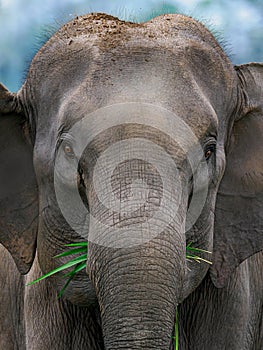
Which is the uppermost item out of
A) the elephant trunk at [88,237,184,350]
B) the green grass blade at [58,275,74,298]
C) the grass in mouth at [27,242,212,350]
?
the grass in mouth at [27,242,212,350]

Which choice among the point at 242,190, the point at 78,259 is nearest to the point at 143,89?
the point at 78,259

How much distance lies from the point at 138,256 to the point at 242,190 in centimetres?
146

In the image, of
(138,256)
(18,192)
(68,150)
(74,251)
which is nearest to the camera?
(138,256)

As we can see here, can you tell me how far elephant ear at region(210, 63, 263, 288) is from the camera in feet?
18.4

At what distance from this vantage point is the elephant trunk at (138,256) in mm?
4344

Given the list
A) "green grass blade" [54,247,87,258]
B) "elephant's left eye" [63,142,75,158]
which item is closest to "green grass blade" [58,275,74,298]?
"green grass blade" [54,247,87,258]

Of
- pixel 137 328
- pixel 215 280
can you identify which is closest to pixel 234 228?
pixel 215 280

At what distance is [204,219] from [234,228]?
1.71 ft

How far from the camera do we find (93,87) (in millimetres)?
4914

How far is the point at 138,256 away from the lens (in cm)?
432

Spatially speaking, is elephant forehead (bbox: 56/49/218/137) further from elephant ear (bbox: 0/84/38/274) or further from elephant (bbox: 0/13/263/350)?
elephant ear (bbox: 0/84/38/274)

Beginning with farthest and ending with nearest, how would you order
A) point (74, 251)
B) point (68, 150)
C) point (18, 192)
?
point (18, 192) < point (74, 251) < point (68, 150)

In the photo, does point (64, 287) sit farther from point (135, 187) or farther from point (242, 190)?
point (242, 190)

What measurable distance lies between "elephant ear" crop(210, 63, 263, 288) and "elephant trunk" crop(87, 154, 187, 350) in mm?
1080
